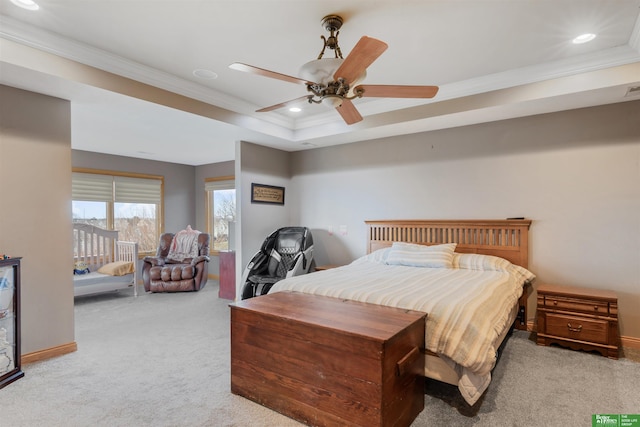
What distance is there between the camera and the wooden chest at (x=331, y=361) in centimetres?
180

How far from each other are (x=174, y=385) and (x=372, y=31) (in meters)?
2.96

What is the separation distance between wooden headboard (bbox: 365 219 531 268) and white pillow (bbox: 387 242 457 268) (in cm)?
24

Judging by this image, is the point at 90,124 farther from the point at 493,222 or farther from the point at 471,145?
the point at 493,222

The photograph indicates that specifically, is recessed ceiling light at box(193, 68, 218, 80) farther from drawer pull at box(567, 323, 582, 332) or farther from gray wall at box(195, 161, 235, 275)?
drawer pull at box(567, 323, 582, 332)

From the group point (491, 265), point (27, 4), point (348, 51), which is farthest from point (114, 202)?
point (491, 265)

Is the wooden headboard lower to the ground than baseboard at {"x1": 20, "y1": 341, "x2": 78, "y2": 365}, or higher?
higher

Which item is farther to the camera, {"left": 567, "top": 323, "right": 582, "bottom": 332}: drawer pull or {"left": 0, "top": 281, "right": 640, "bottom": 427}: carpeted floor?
{"left": 567, "top": 323, "right": 582, "bottom": 332}: drawer pull

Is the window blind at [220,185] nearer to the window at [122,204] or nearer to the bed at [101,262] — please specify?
the window at [122,204]

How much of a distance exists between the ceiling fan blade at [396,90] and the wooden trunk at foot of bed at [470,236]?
2.12 meters

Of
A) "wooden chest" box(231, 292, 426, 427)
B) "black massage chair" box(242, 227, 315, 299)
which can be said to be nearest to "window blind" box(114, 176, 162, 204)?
"black massage chair" box(242, 227, 315, 299)

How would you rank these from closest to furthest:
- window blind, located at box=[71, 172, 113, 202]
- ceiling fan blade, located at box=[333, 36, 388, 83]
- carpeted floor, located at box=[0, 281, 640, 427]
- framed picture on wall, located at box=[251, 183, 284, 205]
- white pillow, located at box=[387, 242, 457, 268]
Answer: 1. ceiling fan blade, located at box=[333, 36, 388, 83]
2. carpeted floor, located at box=[0, 281, 640, 427]
3. white pillow, located at box=[387, 242, 457, 268]
4. framed picture on wall, located at box=[251, 183, 284, 205]
5. window blind, located at box=[71, 172, 113, 202]

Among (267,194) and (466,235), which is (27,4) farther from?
(466,235)

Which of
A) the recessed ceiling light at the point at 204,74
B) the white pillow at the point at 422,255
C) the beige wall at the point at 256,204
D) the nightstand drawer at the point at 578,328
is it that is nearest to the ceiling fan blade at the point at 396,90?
the recessed ceiling light at the point at 204,74

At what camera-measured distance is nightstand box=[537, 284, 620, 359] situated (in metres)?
2.95
